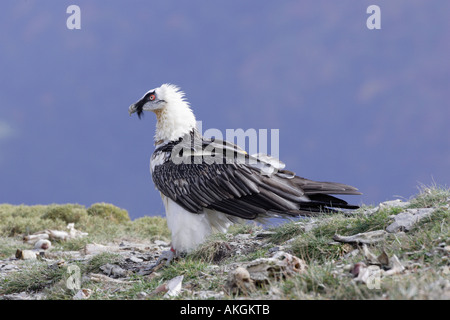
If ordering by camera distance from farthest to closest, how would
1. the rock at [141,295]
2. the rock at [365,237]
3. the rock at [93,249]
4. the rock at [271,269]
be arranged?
the rock at [93,249] < the rock at [365,237] < the rock at [141,295] < the rock at [271,269]

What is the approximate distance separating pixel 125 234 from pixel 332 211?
8.26 meters

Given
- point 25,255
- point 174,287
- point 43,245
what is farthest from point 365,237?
point 43,245

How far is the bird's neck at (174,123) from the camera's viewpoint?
325 inches

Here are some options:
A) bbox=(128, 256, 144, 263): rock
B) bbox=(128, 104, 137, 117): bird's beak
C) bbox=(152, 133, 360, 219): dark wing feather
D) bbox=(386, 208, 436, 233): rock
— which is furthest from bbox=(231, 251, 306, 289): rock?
bbox=(128, 104, 137, 117): bird's beak

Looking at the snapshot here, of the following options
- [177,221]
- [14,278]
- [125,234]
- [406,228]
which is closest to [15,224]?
[125,234]

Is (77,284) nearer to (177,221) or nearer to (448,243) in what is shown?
(177,221)

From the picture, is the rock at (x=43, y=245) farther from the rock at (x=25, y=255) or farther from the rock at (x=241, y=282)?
the rock at (x=241, y=282)

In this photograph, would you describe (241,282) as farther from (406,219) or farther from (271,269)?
(406,219)

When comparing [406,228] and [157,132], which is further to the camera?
[157,132]

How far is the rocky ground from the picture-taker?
4074 millimetres

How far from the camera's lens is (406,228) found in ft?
18.9

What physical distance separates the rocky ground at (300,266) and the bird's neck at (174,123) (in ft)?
6.23

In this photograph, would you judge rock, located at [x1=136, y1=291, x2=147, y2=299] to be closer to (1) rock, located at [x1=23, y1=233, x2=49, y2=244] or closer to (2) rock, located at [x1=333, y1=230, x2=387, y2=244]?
(2) rock, located at [x1=333, y1=230, x2=387, y2=244]

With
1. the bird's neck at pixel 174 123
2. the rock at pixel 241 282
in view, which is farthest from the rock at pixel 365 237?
the bird's neck at pixel 174 123
